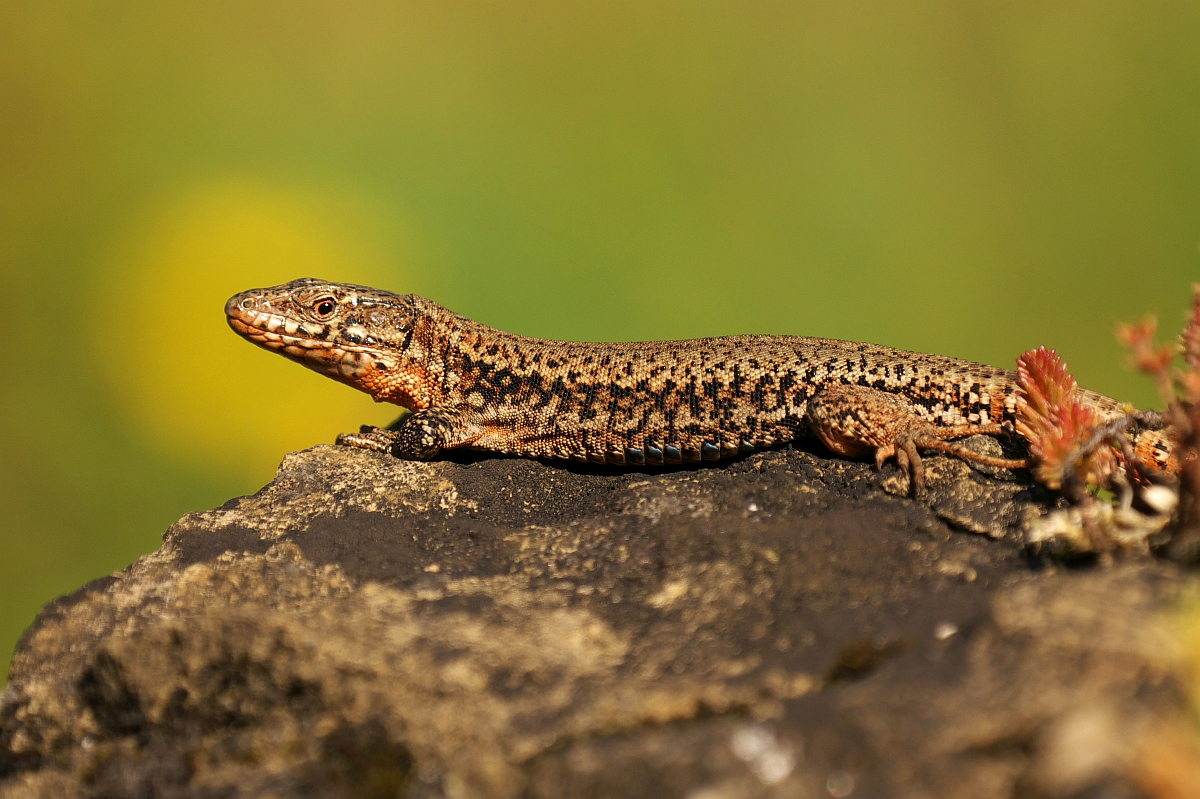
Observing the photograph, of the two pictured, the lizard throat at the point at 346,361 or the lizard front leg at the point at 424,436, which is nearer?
the lizard front leg at the point at 424,436

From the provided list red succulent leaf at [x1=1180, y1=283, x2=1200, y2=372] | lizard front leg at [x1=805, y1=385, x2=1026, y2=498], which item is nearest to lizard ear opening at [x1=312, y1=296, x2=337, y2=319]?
lizard front leg at [x1=805, y1=385, x2=1026, y2=498]

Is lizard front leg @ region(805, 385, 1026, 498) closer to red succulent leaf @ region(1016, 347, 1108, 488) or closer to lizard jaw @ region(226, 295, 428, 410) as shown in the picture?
red succulent leaf @ region(1016, 347, 1108, 488)

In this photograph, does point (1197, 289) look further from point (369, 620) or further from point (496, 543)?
point (369, 620)

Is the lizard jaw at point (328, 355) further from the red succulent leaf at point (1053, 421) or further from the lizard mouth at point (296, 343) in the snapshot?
the red succulent leaf at point (1053, 421)

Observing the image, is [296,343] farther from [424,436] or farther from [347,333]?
[424,436]

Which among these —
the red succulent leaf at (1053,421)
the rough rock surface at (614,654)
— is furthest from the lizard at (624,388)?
the rough rock surface at (614,654)

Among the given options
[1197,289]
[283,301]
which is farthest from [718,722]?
[283,301]
